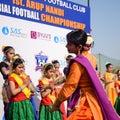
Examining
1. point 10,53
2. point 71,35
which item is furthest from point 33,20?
point 71,35

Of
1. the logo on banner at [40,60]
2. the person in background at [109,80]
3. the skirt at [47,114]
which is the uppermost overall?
the logo on banner at [40,60]

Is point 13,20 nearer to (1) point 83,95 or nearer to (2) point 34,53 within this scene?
(2) point 34,53

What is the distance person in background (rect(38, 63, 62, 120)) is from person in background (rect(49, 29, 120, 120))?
12.4 ft

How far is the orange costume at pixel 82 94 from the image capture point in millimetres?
4285

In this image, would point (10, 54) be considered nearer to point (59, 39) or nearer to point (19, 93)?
point (19, 93)

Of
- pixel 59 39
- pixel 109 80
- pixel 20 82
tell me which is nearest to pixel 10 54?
pixel 20 82

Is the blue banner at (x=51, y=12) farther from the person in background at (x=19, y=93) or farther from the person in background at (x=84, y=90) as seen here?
the person in background at (x=84, y=90)

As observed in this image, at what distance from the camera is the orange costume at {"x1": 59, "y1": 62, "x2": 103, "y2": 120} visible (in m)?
4.29

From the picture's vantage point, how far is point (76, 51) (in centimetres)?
445

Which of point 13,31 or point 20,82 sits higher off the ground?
point 13,31

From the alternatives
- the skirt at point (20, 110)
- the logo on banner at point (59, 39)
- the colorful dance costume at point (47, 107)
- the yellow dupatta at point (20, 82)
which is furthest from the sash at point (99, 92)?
the logo on banner at point (59, 39)

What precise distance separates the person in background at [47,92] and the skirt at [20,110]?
56 centimetres

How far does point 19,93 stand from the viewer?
7672 mm

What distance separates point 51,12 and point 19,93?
11.1 ft
